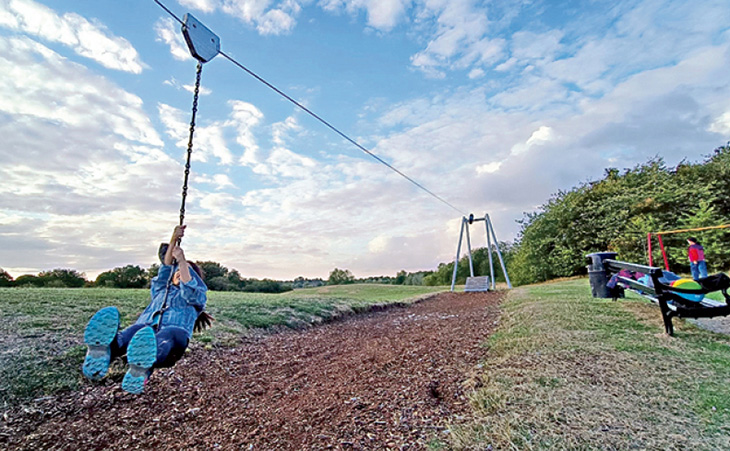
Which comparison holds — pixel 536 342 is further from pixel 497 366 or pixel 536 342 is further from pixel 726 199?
pixel 726 199

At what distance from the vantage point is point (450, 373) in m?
3.26

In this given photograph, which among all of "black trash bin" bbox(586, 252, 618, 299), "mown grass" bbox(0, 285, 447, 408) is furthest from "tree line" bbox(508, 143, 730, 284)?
"mown grass" bbox(0, 285, 447, 408)

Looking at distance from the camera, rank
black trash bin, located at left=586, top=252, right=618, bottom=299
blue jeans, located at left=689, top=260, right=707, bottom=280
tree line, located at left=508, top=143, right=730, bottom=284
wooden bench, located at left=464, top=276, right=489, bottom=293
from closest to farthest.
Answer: black trash bin, located at left=586, top=252, right=618, bottom=299 → blue jeans, located at left=689, top=260, right=707, bottom=280 → wooden bench, located at left=464, top=276, right=489, bottom=293 → tree line, located at left=508, top=143, right=730, bottom=284

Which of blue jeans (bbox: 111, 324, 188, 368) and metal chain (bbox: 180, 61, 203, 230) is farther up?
metal chain (bbox: 180, 61, 203, 230)

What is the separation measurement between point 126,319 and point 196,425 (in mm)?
3271

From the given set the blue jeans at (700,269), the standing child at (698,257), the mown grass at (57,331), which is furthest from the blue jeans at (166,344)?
the standing child at (698,257)

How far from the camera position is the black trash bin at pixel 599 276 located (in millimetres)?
5875

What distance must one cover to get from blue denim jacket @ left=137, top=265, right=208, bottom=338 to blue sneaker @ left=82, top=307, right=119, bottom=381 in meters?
0.38

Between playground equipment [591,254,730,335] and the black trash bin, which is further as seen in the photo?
the black trash bin

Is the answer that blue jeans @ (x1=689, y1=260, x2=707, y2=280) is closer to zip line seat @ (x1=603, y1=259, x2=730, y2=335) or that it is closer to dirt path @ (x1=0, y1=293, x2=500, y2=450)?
zip line seat @ (x1=603, y1=259, x2=730, y2=335)

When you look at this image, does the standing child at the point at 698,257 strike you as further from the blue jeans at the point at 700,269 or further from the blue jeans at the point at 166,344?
the blue jeans at the point at 166,344

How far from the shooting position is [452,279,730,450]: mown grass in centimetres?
202

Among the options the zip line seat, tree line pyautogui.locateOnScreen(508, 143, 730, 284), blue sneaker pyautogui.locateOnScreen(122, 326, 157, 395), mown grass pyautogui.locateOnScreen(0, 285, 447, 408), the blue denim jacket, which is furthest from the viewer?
tree line pyautogui.locateOnScreen(508, 143, 730, 284)

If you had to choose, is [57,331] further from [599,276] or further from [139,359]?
[599,276]
